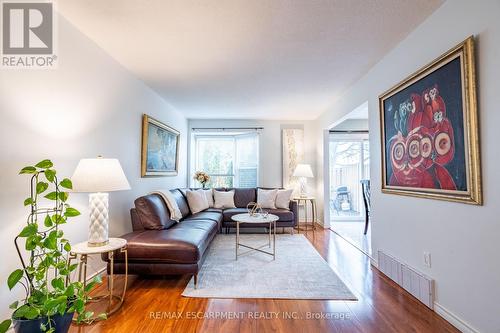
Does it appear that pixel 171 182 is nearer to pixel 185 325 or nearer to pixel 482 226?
pixel 185 325

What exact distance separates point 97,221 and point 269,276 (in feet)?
5.91

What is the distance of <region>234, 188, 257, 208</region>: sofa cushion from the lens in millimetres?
5117

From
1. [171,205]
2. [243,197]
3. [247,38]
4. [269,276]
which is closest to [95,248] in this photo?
[171,205]

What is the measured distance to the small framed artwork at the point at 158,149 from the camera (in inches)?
140

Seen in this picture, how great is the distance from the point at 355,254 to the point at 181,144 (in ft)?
13.1

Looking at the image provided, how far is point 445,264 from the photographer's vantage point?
1.88 meters

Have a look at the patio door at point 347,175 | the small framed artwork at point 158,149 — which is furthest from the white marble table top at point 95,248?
the patio door at point 347,175

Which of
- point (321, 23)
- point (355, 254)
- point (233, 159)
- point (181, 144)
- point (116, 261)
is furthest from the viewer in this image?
point (233, 159)

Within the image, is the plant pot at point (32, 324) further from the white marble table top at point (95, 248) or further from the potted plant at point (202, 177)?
the potted plant at point (202, 177)

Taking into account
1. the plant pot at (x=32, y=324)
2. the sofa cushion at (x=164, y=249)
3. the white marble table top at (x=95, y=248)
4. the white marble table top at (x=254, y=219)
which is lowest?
the plant pot at (x=32, y=324)

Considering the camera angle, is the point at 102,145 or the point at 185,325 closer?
the point at 185,325

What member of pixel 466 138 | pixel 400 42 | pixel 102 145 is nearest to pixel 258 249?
pixel 102 145

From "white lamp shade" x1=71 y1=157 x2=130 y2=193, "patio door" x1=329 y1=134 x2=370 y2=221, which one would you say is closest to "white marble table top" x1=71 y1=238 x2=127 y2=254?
"white lamp shade" x1=71 y1=157 x2=130 y2=193

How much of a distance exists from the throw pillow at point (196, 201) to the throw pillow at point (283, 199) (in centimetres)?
145
